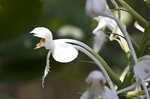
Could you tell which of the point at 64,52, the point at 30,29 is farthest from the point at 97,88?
the point at 30,29

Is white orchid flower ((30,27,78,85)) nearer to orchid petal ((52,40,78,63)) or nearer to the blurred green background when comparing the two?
orchid petal ((52,40,78,63))

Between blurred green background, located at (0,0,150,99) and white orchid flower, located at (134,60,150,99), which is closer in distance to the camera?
white orchid flower, located at (134,60,150,99)

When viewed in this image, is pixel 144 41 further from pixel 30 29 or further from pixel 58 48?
pixel 30 29

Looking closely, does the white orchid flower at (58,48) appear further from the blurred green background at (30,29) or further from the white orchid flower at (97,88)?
the blurred green background at (30,29)

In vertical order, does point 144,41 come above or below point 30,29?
above

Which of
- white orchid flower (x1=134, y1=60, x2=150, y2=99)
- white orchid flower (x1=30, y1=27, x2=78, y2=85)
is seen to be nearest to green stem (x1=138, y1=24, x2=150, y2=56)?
white orchid flower (x1=134, y1=60, x2=150, y2=99)

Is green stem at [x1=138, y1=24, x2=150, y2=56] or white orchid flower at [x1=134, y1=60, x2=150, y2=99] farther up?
green stem at [x1=138, y1=24, x2=150, y2=56]

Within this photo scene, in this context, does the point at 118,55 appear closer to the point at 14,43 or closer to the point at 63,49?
the point at 14,43
